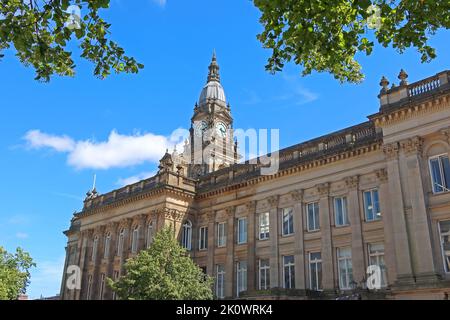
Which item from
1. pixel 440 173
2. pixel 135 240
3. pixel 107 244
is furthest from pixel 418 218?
pixel 107 244

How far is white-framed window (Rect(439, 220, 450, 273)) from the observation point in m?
21.7

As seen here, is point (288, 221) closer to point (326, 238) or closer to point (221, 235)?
point (326, 238)

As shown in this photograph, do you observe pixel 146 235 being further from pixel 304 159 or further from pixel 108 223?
pixel 304 159

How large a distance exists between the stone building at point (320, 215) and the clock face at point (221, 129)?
2777 cm

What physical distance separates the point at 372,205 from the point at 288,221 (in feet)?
21.1

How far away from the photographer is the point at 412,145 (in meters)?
24.2

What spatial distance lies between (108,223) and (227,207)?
1260 centimetres

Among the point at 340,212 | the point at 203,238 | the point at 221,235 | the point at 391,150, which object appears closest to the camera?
the point at 391,150

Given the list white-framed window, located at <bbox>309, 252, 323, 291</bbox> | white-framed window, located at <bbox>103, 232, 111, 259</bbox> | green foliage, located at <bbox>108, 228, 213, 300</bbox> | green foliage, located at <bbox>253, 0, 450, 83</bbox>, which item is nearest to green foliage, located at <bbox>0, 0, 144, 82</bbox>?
green foliage, located at <bbox>253, 0, 450, 83</bbox>

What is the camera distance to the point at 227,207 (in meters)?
35.1

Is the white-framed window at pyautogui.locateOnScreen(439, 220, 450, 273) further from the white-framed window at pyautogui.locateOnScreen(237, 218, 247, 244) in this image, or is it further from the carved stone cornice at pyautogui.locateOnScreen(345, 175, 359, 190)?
the white-framed window at pyautogui.locateOnScreen(237, 218, 247, 244)

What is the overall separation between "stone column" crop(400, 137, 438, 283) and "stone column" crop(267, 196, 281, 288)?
10279 mm

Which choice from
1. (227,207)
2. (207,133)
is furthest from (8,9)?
(207,133)

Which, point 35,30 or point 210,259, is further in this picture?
point 210,259
